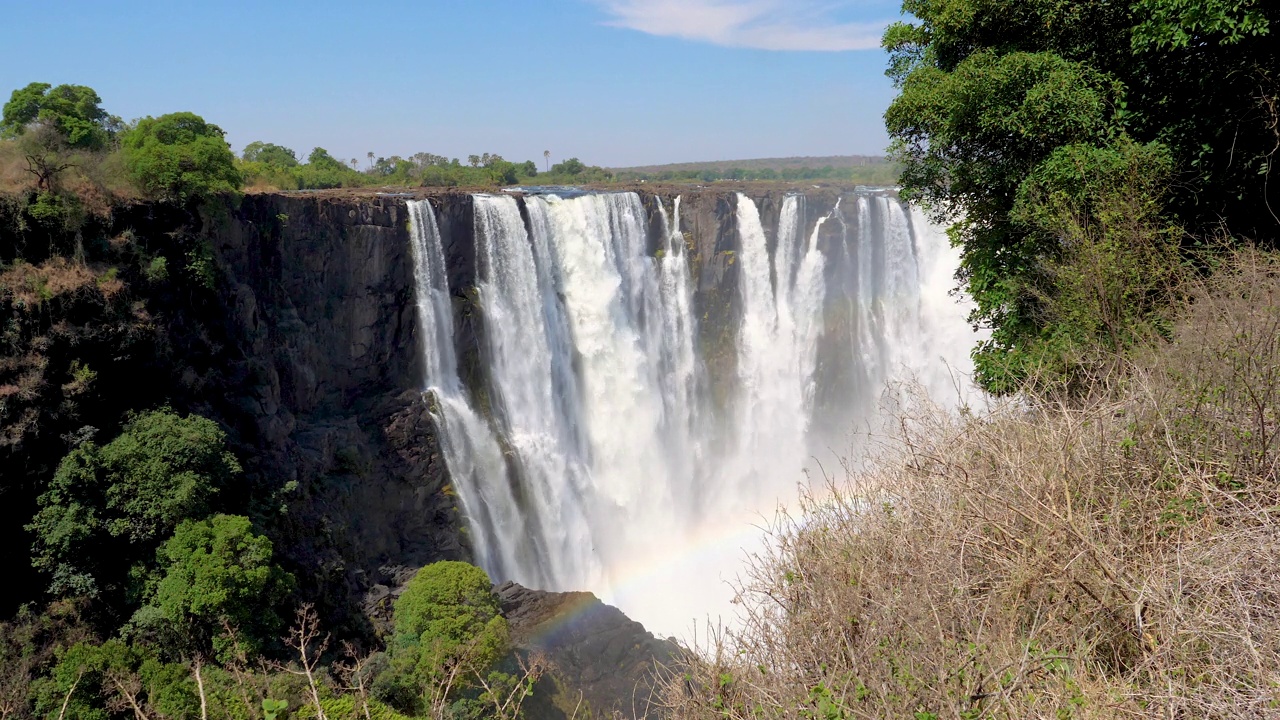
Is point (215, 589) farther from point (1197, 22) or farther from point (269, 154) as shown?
point (269, 154)

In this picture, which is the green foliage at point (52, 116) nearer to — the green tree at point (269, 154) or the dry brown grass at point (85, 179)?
the dry brown grass at point (85, 179)

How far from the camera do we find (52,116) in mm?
18297

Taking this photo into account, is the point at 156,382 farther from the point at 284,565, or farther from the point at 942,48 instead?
the point at 942,48

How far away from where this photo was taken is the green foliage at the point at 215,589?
42.7ft

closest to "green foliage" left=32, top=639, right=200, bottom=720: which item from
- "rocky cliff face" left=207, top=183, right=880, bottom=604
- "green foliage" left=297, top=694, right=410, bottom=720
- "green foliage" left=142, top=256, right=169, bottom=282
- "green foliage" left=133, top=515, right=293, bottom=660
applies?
"green foliage" left=133, top=515, right=293, bottom=660

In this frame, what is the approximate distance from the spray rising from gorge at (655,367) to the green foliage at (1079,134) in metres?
12.5

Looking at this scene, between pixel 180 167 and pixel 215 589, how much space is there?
384 inches

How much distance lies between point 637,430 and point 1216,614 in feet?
71.8

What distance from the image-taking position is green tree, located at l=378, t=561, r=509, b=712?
48.1 feet

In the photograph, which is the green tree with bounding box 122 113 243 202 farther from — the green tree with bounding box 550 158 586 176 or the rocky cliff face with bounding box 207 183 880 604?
the green tree with bounding box 550 158 586 176

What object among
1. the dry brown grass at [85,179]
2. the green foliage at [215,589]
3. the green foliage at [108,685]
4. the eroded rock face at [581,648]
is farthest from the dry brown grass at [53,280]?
the eroded rock face at [581,648]

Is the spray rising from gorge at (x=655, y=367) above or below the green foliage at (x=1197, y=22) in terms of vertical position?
below

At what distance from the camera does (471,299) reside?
74.4 feet

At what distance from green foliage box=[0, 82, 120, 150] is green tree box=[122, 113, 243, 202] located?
0.75 metres
